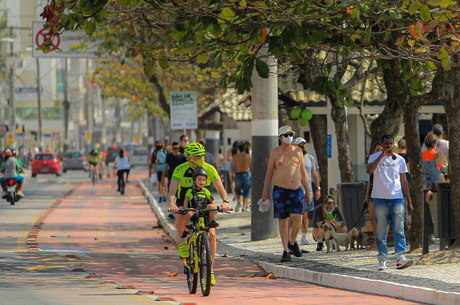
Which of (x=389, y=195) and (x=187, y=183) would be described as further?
(x=389, y=195)

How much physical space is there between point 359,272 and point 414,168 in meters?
3.31

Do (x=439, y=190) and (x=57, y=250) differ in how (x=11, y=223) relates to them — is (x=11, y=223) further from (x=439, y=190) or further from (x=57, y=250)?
(x=439, y=190)

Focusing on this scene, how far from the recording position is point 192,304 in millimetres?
12812

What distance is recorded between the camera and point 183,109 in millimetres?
34375

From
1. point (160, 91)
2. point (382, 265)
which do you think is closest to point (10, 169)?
point (160, 91)

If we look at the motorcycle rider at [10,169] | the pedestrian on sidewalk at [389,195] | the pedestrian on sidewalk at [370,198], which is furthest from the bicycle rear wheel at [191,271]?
the motorcycle rider at [10,169]

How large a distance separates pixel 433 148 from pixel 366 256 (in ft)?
13.5

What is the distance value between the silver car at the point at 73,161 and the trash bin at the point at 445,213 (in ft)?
214

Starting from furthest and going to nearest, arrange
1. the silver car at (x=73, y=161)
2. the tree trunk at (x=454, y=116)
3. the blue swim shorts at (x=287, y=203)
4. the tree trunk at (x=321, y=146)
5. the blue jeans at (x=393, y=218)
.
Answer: the silver car at (x=73, y=161) < the tree trunk at (x=321, y=146) < the blue swim shorts at (x=287, y=203) < the tree trunk at (x=454, y=116) < the blue jeans at (x=393, y=218)

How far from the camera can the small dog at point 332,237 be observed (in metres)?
19.0

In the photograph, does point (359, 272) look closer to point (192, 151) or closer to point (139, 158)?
point (192, 151)

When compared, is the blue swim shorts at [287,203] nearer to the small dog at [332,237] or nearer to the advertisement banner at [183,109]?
the small dog at [332,237]

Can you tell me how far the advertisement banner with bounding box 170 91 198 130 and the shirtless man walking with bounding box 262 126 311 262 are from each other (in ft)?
52.4

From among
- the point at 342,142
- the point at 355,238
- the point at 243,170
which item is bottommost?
the point at 355,238
